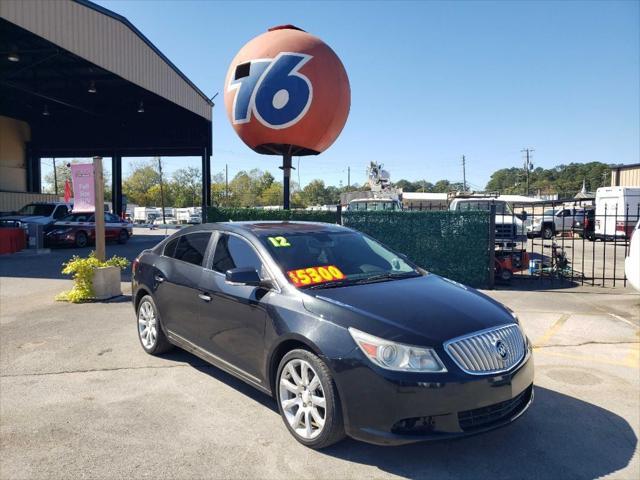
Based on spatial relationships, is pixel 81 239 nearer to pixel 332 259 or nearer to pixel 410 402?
pixel 332 259

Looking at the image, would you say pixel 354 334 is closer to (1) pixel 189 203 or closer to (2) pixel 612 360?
(2) pixel 612 360

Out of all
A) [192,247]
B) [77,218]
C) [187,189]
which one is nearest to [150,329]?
[192,247]

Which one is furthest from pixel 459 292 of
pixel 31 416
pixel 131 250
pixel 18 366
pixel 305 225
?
pixel 131 250

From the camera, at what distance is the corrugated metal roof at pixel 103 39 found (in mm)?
13570

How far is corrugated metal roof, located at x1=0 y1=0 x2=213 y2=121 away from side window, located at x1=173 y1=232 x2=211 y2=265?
442 inches

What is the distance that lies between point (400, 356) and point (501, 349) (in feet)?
2.51

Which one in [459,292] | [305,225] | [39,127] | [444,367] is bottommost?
[444,367]

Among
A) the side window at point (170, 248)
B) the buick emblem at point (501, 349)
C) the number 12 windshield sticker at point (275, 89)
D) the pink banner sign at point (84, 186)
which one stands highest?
the number 12 windshield sticker at point (275, 89)

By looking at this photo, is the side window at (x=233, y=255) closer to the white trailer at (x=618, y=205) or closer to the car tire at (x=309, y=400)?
the car tire at (x=309, y=400)

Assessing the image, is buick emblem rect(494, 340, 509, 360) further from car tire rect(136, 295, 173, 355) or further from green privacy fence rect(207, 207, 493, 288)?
green privacy fence rect(207, 207, 493, 288)

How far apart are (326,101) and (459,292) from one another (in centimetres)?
979

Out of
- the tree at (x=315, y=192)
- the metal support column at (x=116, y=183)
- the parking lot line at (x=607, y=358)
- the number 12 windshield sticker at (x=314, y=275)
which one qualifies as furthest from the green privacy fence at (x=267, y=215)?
the tree at (x=315, y=192)

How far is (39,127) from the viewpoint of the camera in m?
31.0

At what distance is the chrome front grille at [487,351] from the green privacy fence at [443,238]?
7152 millimetres
